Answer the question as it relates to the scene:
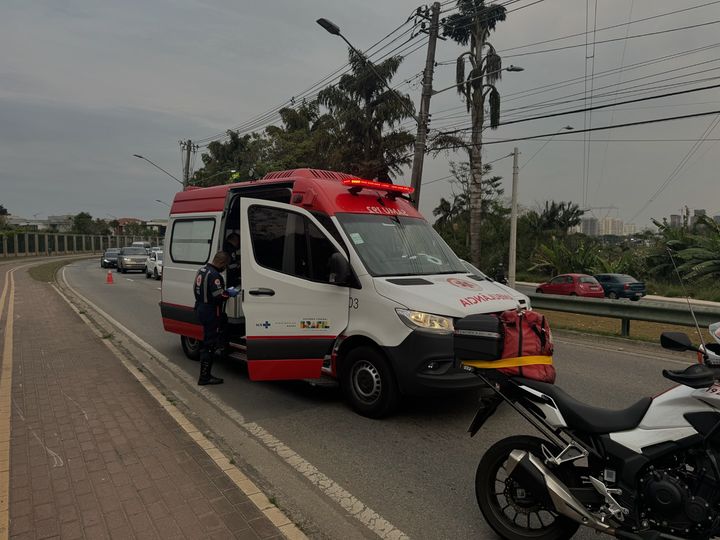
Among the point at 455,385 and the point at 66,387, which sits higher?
the point at 455,385

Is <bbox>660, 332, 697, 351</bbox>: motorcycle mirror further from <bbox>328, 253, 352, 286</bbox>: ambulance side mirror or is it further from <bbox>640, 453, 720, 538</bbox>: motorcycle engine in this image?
<bbox>328, 253, 352, 286</bbox>: ambulance side mirror

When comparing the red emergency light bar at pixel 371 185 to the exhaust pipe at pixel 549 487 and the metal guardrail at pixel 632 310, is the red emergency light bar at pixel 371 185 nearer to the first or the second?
the exhaust pipe at pixel 549 487

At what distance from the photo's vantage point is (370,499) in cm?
367

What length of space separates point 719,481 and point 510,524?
3.78ft

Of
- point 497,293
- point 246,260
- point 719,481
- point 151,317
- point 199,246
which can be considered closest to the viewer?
point 719,481

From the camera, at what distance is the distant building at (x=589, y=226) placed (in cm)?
Result: 4025

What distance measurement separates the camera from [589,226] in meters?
42.8

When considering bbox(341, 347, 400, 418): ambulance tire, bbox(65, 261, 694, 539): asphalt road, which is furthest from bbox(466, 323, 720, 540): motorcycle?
bbox(341, 347, 400, 418): ambulance tire

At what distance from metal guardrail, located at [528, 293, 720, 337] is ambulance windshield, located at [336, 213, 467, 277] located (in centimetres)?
574

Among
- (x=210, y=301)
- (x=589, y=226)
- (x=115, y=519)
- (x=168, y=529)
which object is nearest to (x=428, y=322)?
(x=168, y=529)

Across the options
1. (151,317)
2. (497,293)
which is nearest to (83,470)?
(497,293)

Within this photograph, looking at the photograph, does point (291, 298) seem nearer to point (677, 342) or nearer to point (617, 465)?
point (617, 465)

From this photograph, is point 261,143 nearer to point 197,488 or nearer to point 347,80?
point 347,80

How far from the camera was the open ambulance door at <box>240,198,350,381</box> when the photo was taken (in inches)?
211
